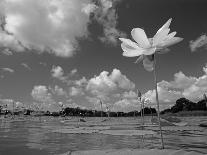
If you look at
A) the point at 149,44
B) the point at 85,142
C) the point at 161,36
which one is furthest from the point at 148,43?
the point at 85,142

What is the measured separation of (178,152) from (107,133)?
5.79m

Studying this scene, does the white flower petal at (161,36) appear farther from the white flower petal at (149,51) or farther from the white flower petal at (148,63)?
the white flower petal at (148,63)

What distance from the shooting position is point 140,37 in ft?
8.75

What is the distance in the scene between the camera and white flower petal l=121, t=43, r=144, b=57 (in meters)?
2.67

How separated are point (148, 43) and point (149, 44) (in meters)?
0.02

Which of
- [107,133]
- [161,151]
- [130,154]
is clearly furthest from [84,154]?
[107,133]

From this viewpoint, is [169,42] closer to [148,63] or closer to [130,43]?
[148,63]

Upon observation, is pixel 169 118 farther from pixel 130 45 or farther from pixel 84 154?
pixel 130 45

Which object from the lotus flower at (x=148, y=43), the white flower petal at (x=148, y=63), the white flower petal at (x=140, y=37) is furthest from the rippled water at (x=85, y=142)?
the white flower petal at (x=140, y=37)

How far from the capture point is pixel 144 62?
8.90 feet

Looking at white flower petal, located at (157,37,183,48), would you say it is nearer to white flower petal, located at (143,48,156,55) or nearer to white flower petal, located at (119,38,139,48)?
white flower petal, located at (143,48,156,55)

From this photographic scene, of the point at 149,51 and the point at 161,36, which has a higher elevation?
the point at 161,36

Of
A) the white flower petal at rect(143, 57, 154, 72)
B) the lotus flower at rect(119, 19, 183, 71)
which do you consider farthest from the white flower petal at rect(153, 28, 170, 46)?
the white flower petal at rect(143, 57, 154, 72)

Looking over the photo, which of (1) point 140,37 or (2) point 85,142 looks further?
(2) point 85,142
